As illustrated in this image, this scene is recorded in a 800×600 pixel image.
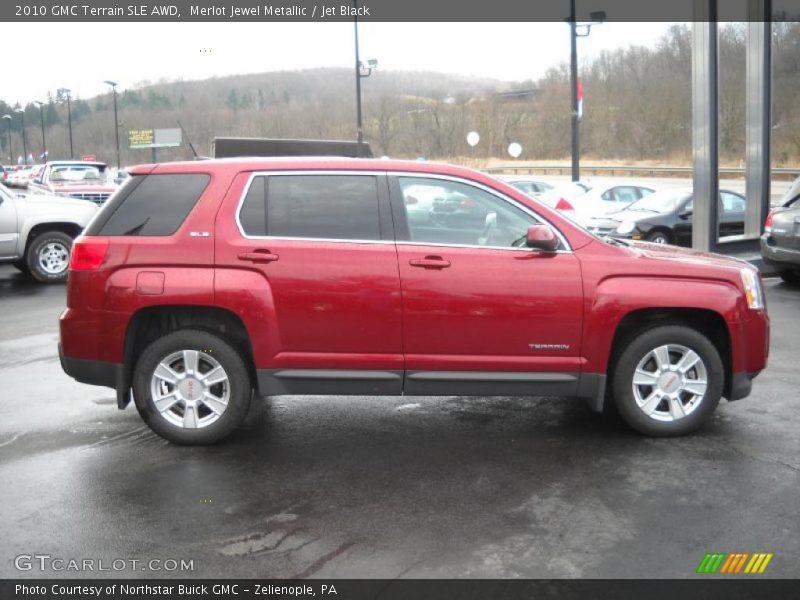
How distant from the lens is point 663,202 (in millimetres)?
16953

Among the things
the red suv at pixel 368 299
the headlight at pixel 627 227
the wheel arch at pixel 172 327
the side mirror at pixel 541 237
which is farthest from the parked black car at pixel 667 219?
the wheel arch at pixel 172 327

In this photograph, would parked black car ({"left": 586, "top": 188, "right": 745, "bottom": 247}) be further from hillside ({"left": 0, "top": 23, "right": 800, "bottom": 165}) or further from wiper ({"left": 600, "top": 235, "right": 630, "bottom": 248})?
wiper ({"left": 600, "top": 235, "right": 630, "bottom": 248})

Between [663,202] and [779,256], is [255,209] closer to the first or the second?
[779,256]

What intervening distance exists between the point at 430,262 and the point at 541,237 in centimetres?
70

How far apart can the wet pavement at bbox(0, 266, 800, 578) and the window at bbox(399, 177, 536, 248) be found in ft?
4.36

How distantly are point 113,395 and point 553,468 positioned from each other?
3.68 metres

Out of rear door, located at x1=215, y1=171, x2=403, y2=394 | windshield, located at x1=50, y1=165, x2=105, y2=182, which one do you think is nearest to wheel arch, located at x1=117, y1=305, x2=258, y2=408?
rear door, located at x1=215, y1=171, x2=403, y2=394

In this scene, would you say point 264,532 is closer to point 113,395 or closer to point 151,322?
point 151,322

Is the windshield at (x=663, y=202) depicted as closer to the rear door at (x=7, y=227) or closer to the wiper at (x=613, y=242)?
the wiper at (x=613, y=242)

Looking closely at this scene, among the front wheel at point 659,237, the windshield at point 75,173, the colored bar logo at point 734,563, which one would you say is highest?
the windshield at point 75,173

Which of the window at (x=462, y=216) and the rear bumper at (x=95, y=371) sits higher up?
the window at (x=462, y=216)

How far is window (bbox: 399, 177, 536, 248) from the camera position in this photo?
559cm

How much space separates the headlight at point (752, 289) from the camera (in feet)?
18.7

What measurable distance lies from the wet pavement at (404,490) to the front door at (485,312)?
1.54ft
